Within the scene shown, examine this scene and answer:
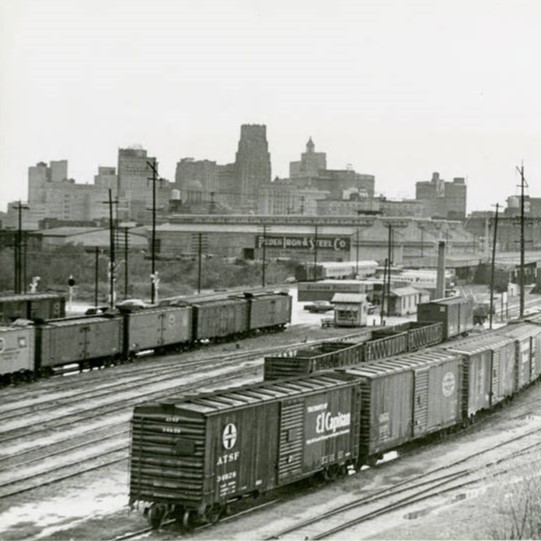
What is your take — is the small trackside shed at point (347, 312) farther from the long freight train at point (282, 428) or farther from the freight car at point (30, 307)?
the long freight train at point (282, 428)

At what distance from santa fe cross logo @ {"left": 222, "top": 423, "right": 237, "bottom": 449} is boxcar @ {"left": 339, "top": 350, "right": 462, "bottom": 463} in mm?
6090

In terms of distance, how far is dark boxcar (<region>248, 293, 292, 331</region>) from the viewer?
210 feet

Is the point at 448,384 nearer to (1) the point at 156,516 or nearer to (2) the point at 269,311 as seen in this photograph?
(1) the point at 156,516

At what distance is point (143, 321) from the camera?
51.0 m

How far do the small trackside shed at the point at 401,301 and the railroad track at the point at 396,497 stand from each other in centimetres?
5115

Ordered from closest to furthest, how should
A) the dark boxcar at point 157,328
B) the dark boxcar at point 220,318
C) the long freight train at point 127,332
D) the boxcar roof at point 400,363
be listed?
1. the boxcar roof at point 400,363
2. the long freight train at point 127,332
3. the dark boxcar at point 157,328
4. the dark boxcar at point 220,318

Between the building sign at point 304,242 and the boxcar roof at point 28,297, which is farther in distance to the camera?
the building sign at point 304,242

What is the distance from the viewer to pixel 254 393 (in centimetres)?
2345

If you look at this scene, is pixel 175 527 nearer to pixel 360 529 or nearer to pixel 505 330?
pixel 360 529

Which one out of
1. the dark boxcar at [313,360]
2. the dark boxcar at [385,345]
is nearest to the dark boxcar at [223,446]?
the dark boxcar at [313,360]

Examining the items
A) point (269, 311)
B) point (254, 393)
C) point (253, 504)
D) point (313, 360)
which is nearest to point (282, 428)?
point (254, 393)

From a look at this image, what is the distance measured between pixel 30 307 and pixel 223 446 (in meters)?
36.7

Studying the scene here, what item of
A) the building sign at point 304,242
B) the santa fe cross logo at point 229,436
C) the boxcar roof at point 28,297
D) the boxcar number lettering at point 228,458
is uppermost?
the building sign at point 304,242

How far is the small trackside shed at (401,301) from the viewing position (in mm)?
82562
